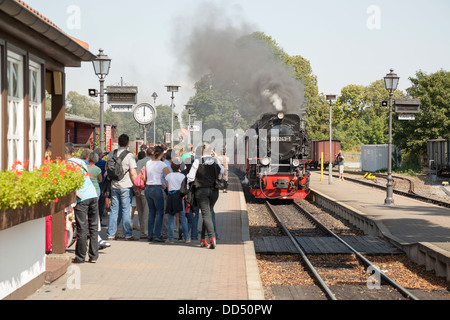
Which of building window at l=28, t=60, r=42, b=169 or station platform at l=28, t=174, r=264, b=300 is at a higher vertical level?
building window at l=28, t=60, r=42, b=169

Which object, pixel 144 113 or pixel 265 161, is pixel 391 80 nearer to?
pixel 265 161

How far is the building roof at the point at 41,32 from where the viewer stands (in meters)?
6.15

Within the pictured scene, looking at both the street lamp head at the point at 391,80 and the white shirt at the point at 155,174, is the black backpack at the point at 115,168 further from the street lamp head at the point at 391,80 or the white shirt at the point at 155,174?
the street lamp head at the point at 391,80

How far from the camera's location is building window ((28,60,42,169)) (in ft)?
27.0

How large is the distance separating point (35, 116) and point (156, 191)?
13.7ft

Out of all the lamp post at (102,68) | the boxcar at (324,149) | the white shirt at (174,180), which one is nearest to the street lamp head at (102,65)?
Answer: the lamp post at (102,68)

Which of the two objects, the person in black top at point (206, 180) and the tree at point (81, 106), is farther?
→ the tree at point (81, 106)

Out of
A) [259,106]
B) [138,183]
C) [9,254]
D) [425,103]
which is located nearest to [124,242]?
[138,183]

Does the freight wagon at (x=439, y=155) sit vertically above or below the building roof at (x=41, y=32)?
below

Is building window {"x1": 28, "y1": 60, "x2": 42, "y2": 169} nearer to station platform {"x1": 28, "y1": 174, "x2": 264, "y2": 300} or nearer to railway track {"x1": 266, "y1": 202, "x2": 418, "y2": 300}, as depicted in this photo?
station platform {"x1": 28, "y1": 174, "x2": 264, "y2": 300}

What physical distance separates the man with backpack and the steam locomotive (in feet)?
38.5

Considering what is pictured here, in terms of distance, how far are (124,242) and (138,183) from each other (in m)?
1.16

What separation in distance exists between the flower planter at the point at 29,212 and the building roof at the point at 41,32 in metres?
1.89

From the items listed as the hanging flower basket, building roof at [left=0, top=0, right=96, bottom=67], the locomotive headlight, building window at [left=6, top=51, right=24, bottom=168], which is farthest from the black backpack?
the locomotive headlight
